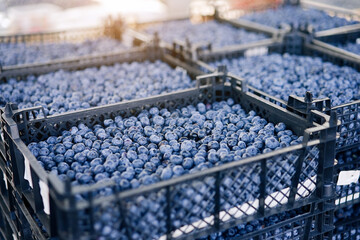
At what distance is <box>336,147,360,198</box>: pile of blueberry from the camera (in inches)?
96.2

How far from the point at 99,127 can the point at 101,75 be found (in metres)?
1.10

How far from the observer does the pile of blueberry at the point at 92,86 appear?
294 cm

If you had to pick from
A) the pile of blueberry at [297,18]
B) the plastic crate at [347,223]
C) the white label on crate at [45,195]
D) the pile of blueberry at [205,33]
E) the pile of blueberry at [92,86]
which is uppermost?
the pile of blueberry at [297,18]

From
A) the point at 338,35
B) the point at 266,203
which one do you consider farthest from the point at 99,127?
the point at 338,35

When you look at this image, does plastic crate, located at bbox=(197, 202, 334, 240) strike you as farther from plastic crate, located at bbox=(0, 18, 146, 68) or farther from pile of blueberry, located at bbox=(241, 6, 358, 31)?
pile of blueberry, located at bbox=(241, 6, 358, 31)

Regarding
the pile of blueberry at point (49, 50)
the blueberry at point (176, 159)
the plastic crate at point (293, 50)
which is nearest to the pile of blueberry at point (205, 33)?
the plastic crate at point (293, 50)

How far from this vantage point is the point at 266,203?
199 cm

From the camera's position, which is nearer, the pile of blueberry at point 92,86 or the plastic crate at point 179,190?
the plastic crate at point 179,190

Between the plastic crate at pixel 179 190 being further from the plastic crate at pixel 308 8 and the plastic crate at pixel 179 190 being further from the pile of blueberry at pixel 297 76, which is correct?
the plastic crate at pixel 308 8

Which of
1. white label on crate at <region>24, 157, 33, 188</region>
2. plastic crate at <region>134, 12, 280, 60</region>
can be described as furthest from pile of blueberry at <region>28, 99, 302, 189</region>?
plastic crate at <region>134, 12, 280, 60</region>

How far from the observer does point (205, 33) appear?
4730 mm

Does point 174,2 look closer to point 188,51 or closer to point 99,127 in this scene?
point 188,51

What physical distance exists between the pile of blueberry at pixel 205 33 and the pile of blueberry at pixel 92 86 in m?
0.87

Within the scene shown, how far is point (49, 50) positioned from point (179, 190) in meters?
3.08
